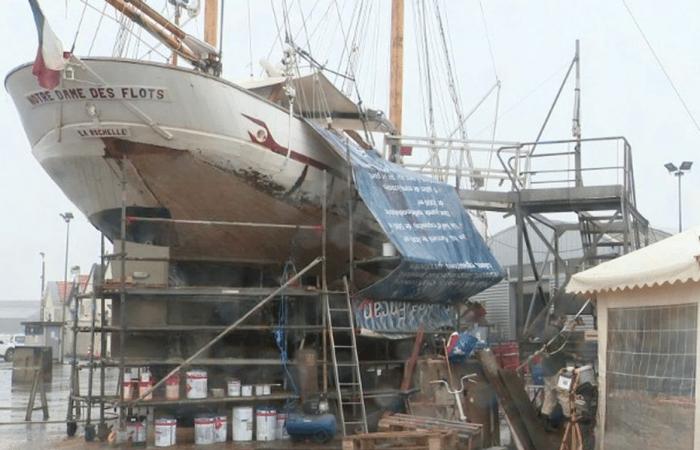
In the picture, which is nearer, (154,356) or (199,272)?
(154,356)

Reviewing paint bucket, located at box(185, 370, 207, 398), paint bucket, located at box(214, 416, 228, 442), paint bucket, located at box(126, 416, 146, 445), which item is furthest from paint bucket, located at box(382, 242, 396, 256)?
paint bucket, located at box(126, 416, 146, 445)

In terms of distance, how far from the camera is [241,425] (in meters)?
11.6

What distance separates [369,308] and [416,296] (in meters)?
1.23

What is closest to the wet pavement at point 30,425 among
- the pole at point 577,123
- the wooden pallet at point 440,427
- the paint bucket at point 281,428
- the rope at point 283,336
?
the paint bucket at point 281,428

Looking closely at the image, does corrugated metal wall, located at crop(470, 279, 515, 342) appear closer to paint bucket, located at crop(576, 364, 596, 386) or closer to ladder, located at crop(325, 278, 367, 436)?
ladder, located at crop(325, 278, 367, 436)

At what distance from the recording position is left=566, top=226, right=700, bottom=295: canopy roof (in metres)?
8.04

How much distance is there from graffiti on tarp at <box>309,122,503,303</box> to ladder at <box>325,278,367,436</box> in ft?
1.78

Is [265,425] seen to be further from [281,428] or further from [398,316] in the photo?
[398,316]

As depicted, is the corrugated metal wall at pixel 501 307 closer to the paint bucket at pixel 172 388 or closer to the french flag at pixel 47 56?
the paint bucket at pixel 172 388

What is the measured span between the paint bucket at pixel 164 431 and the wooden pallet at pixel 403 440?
2682mm


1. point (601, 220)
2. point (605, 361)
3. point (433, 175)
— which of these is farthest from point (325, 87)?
point (605, 361)

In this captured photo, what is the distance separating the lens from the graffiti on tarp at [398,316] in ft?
43.4

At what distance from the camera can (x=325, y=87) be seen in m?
15.7

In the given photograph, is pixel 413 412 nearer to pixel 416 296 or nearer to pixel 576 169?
pixel 416 296
